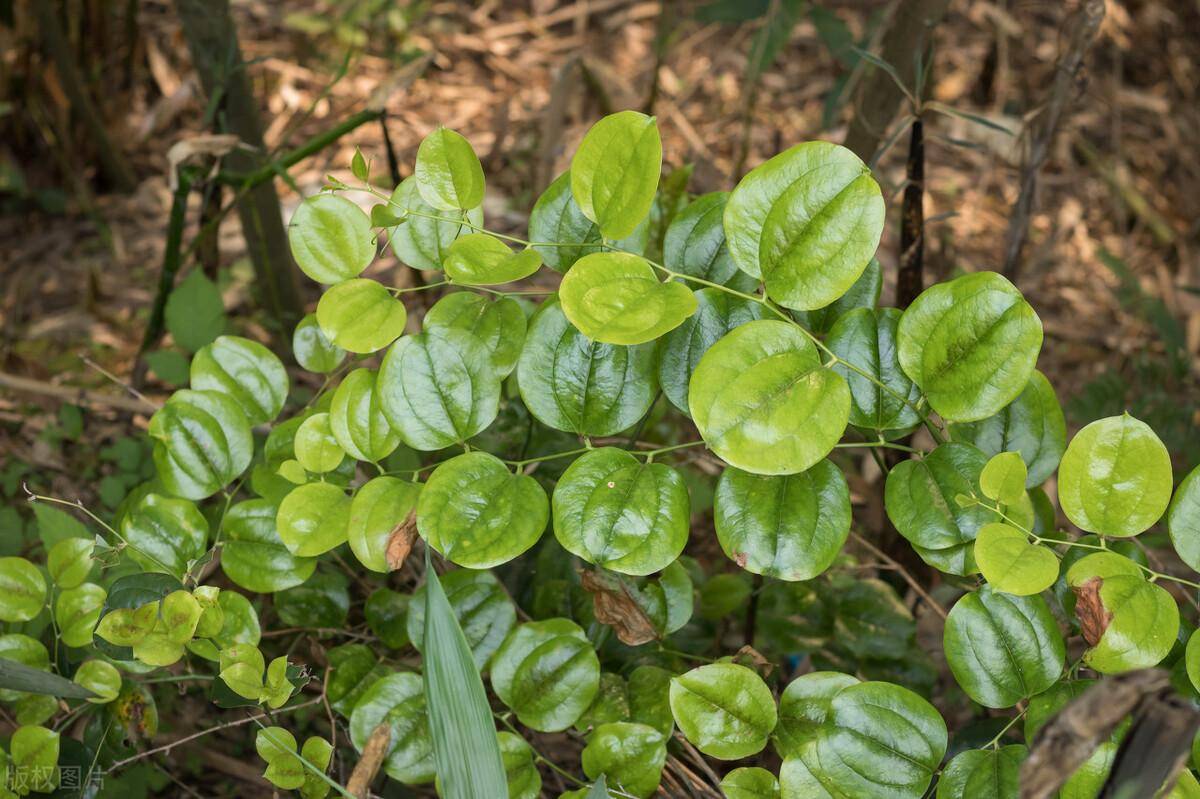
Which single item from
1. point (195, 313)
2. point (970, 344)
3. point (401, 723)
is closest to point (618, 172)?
point (970, 344)

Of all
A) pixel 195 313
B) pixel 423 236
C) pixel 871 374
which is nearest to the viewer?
pixel 871 374

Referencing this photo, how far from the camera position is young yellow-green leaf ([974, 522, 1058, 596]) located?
81 cm

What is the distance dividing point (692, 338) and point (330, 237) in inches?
15.0

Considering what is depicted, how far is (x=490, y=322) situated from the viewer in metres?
1.02

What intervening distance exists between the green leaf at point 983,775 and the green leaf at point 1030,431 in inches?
10.1

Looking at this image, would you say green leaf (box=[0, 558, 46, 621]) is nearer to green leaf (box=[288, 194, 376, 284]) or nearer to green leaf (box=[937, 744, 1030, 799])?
green leaf (box=[288, 194, 376, 284])

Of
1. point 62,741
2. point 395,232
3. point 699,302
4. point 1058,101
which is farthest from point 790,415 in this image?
point 1058,101

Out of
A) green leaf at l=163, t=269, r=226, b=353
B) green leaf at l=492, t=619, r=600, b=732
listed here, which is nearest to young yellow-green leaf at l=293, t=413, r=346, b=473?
green leaf at l=492, t=619, r=600, b=732

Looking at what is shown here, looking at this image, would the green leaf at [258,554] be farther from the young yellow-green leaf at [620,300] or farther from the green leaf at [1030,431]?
the green leaf at [1030,431]

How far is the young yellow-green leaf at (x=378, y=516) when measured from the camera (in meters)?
0.94

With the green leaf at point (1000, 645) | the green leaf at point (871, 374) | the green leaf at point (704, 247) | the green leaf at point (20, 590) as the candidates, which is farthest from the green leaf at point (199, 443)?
the green leaf at point (1000, 645)

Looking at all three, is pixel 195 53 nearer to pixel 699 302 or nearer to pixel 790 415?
pixel 699 302

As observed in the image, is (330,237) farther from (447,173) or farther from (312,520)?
(312,520)

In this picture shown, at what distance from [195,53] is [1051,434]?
5.42 feet
